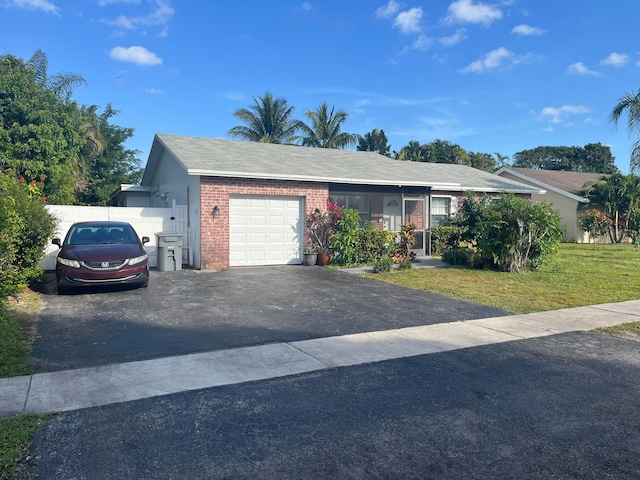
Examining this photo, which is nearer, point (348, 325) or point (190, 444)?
point (190, 444)

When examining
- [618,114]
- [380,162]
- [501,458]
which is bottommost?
[501,458]

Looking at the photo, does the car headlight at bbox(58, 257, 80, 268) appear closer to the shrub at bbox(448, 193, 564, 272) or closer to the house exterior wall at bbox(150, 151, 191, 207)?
the house exterior wall at bbox(150, 151, 191, 207)

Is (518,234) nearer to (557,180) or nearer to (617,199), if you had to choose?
(617,199)

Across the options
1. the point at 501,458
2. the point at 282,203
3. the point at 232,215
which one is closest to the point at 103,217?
the point at 232,215

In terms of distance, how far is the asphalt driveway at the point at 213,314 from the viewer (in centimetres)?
616

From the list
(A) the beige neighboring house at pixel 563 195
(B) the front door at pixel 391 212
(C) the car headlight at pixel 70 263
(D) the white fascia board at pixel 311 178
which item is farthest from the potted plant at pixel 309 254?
(A) the beige neighboring house at pixel 563 195

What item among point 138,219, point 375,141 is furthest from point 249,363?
point 375,141

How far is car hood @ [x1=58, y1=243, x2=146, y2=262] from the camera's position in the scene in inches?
377

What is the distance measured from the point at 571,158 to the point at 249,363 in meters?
67.1

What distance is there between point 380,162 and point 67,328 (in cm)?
1560

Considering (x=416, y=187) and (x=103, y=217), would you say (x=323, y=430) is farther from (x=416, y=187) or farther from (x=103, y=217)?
(x=416, y=187)

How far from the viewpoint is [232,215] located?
14234mm

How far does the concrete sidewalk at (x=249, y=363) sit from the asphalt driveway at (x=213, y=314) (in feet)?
1.16

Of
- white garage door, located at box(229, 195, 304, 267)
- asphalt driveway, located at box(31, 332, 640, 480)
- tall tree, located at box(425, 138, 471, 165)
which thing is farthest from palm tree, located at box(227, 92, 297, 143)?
asphalt driveway, located at box(31, 332, 640, 480)
